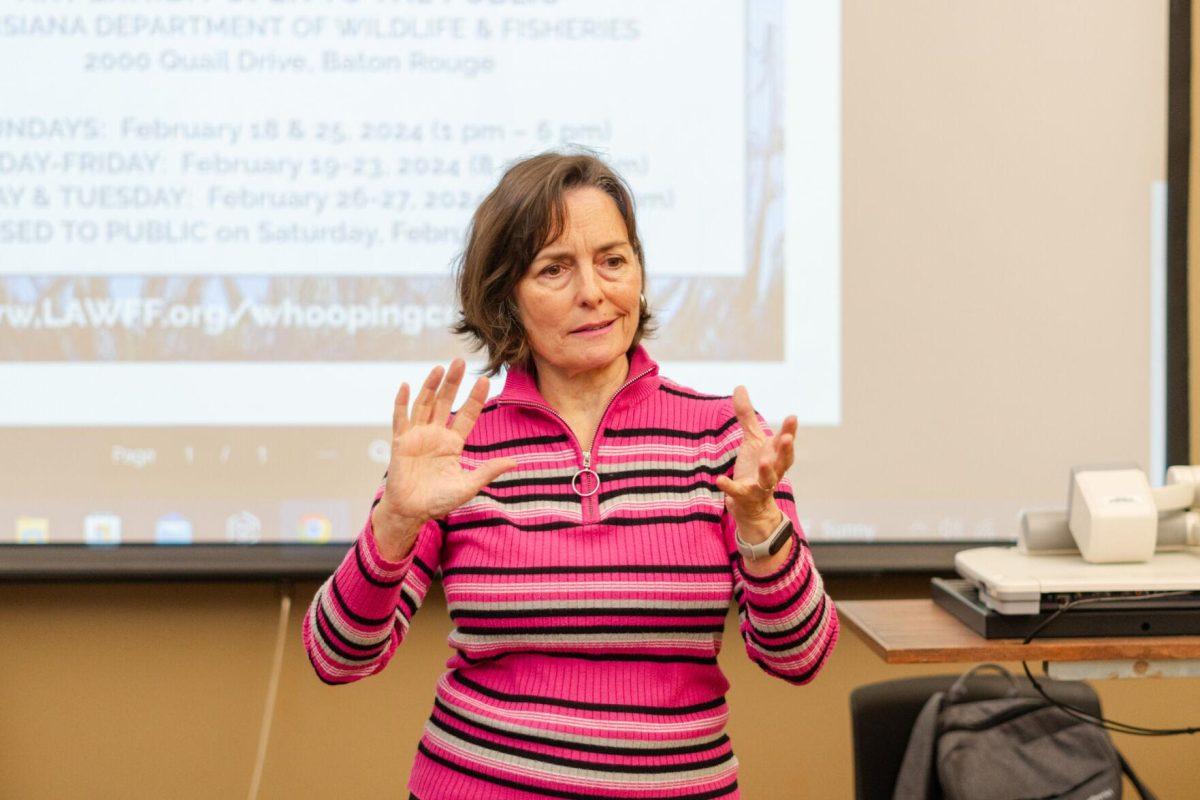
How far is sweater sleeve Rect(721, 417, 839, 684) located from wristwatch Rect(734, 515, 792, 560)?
0.07ft

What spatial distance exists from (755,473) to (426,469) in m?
Answer: 0.35

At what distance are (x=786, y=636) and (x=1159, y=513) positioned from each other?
74cm

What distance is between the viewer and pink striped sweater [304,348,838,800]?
1194mm

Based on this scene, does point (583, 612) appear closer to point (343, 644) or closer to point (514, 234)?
point (343, 644)

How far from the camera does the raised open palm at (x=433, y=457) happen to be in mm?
1168

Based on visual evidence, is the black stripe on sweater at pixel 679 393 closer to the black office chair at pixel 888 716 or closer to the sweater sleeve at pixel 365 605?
the sweater sleeve at pixel 365 605

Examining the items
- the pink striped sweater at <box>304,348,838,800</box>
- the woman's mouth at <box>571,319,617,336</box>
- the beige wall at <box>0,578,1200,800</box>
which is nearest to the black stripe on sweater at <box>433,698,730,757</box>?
the pink striped sweater at <box>304,348,838,800</box>

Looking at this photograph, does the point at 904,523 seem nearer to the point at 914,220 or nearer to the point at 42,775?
the point at 914,220

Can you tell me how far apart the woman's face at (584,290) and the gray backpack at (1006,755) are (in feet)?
2.50

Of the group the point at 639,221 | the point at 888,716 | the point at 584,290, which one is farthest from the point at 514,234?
the point at 888,716

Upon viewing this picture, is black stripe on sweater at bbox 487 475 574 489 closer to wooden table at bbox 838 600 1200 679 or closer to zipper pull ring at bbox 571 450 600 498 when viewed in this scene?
zipper pull ring at bbox 571 450 600 498

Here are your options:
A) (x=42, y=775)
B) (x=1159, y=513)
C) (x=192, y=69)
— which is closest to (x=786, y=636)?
(x=1159, y=513)

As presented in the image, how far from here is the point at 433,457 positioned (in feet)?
3.95

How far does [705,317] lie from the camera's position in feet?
7.06
